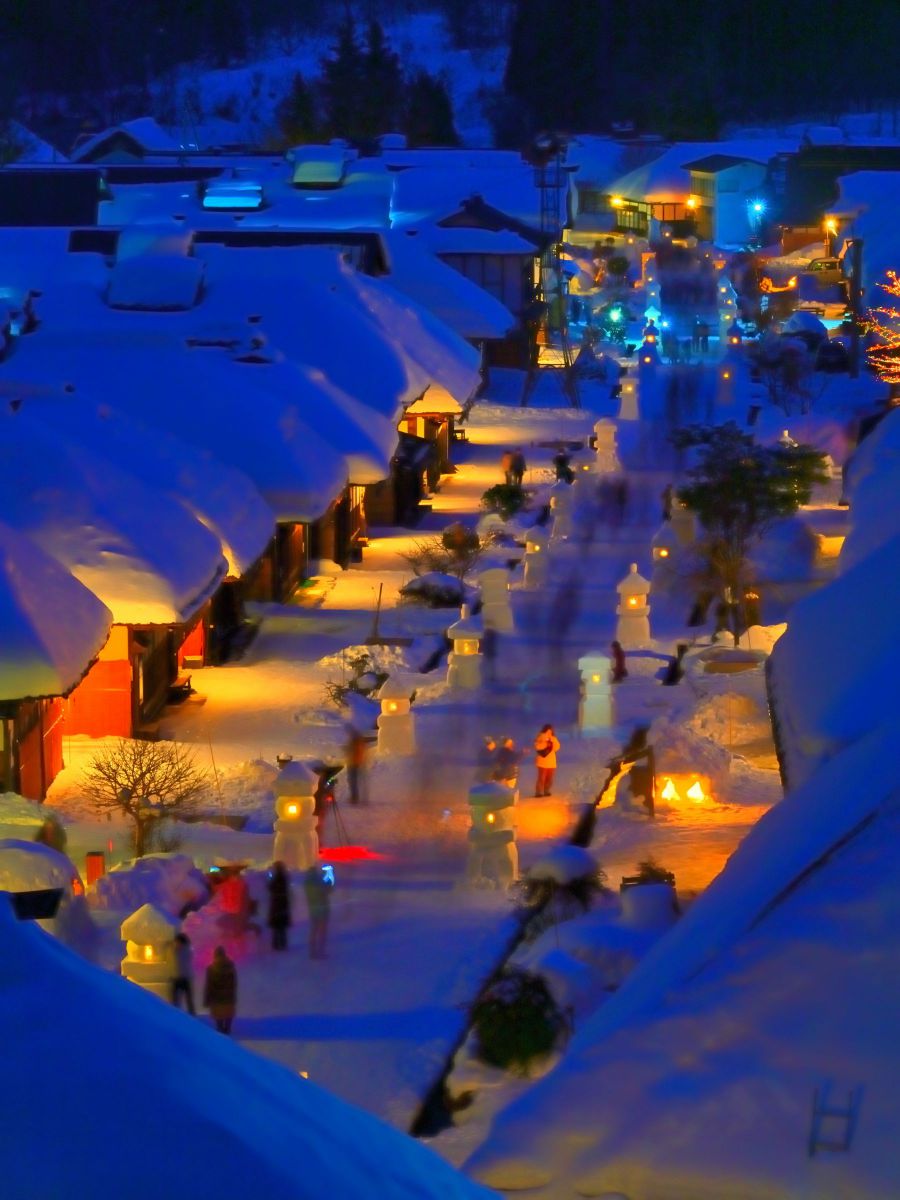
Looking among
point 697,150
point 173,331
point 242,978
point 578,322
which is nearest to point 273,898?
point 242,978

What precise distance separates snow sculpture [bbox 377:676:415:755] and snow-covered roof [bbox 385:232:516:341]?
870 inches

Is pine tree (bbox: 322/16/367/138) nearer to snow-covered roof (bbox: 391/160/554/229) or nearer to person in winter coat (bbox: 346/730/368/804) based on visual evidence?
snow-covered roof (bbox: 391/160/554/229)

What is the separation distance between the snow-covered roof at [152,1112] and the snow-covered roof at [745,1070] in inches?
116

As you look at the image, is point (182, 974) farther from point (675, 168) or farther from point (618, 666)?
point (675, 168)

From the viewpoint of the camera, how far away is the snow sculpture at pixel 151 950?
33.7ft

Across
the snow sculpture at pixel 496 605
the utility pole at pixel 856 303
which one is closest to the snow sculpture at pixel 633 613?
the snow sculpture at pixel 496 605

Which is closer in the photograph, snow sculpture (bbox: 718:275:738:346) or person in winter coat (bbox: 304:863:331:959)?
person in winter coat (bbox: 304:863:331:959)

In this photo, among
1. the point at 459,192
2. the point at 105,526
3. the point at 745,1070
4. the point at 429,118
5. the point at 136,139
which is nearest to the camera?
the point at 745,1070

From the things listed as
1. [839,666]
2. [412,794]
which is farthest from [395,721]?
[839,666]

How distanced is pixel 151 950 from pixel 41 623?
4632mm

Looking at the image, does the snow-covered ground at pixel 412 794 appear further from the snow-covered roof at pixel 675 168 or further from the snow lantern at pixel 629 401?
the snow-covered roof at pixel 675 168

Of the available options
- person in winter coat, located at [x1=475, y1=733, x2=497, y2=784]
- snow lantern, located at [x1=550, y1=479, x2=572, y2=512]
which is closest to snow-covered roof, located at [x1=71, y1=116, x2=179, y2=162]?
snow lantern, located at [x1=550, y1=479, x2=572, y2=512]

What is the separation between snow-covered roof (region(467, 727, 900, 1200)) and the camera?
6867 mm

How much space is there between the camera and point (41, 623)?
14445 mm
